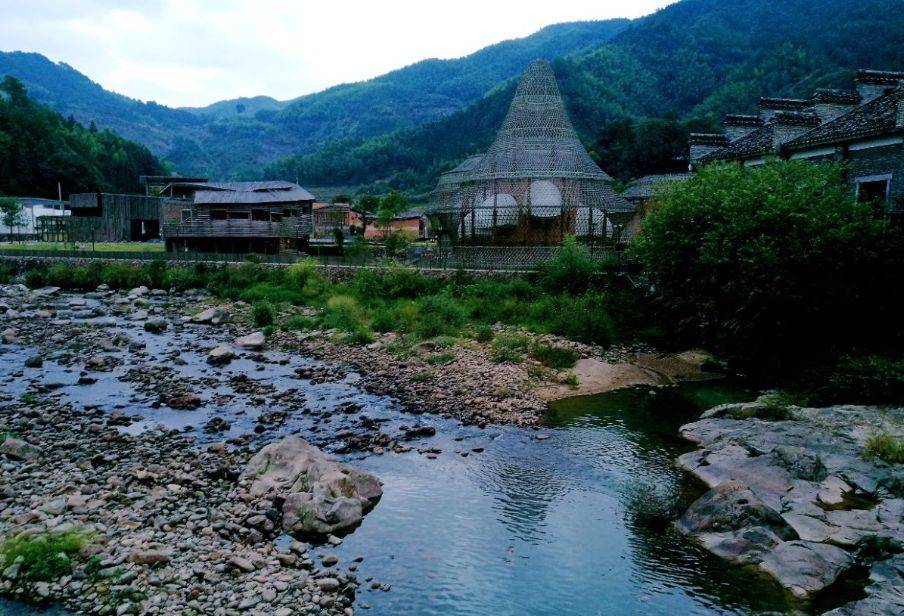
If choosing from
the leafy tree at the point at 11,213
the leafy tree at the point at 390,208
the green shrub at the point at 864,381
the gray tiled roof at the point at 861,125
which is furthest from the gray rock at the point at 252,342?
the leafy tree at the point at 11,213

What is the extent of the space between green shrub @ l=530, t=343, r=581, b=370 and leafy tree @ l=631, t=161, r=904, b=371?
473cm

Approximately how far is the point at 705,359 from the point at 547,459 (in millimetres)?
10823

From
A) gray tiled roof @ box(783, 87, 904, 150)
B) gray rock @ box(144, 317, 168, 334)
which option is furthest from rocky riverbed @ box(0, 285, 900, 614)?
gray tiled roof @ box(783, 87, 904, 150)

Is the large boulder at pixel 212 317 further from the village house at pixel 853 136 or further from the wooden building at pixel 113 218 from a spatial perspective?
the wooden building at pixel 113 218

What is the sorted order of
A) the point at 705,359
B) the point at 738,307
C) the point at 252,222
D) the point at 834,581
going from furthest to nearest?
the point at 252,222
the point at 705,359
the point at 738,307
the point at 834,581

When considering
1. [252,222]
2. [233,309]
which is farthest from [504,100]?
[233,309]

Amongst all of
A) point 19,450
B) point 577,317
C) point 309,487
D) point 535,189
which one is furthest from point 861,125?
point 19,450

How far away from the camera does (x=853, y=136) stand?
69.4 feet

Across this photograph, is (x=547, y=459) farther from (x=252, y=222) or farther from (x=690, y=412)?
(x=252, y=222)

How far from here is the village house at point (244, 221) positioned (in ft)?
154

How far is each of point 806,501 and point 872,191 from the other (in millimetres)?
14113

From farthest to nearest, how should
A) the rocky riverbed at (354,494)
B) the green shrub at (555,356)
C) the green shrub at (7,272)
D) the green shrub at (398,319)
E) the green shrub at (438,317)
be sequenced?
the green shrub at (7,272) < the green shrub at (398,319) < the green shrub at (438,317) < the green shrub at (555,356) < the rocky riverbed at (354,494)

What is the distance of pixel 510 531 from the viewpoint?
11266 mm

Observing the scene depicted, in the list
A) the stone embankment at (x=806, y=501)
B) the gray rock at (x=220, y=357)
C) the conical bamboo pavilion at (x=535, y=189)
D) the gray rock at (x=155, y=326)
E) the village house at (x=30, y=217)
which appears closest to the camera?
the stone embankment at (x=806, y=501)
